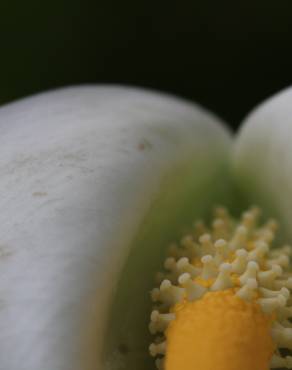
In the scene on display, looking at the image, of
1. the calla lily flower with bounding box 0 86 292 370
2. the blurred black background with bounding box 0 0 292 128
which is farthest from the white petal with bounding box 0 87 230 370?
the blurred black background with bounding box 0 0 292 128

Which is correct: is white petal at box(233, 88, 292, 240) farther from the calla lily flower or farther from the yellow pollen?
the yellow pollen

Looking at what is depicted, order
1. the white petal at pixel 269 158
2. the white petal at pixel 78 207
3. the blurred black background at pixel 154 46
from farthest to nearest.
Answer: the blurred black background at pixel 154 46, the white petal at pixel 269 158, the white petal at pixel 78 207

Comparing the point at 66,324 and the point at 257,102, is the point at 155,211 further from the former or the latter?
the point at 257,102

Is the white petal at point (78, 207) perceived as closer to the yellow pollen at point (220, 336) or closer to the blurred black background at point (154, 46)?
the yellow pollen at point (220, 336)

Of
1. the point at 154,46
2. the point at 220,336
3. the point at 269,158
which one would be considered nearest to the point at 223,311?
the point at 220,336

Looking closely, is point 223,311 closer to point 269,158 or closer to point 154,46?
point 269,158

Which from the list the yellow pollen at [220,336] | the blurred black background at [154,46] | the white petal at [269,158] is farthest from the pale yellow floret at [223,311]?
the blurred black background at [154,46]
